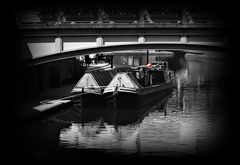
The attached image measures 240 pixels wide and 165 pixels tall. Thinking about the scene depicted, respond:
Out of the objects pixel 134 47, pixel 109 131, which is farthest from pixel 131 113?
pixel 109 131

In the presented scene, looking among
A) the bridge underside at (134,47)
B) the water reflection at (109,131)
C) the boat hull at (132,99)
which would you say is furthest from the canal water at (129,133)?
the bridge underside at (134,47)

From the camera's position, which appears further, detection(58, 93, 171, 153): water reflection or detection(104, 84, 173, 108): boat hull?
detection(104, 84, 173, 108): boat hull

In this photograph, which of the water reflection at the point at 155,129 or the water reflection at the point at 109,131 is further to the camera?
the water reflection at the point at 109,131

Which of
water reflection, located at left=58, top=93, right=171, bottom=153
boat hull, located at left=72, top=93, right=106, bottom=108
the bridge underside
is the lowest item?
water reflection, located at left=58, top=93, right=171, bottom=153

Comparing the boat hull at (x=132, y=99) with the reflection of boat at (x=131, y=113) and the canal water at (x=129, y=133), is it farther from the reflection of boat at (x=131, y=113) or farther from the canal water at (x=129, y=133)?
the canal water at (x=129, y=133)

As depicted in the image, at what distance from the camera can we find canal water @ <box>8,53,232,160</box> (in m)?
27.4

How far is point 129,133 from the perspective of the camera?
3344 centimetres

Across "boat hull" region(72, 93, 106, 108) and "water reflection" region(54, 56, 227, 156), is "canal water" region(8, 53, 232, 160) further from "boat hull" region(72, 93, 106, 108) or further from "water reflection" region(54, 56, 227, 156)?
"boat hull" region(72, 93, 106, 108)

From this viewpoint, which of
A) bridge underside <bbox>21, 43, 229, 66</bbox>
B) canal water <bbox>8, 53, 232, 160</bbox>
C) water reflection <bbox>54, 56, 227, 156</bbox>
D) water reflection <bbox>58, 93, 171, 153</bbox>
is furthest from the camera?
bridge underside <bbox>21, 43, 229, 66</bbox>

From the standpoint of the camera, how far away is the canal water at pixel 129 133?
27.4 metres

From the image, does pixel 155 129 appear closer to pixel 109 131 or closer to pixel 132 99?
pixel 109 131

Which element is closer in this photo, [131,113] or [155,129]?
[155,129]

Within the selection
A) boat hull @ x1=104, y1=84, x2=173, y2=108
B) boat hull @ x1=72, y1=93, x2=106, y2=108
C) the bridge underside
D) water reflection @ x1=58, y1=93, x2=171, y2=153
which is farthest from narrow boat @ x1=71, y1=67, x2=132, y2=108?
the bridge underside

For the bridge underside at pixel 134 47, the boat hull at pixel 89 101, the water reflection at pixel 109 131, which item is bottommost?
the water reflection at pixel 109 131
